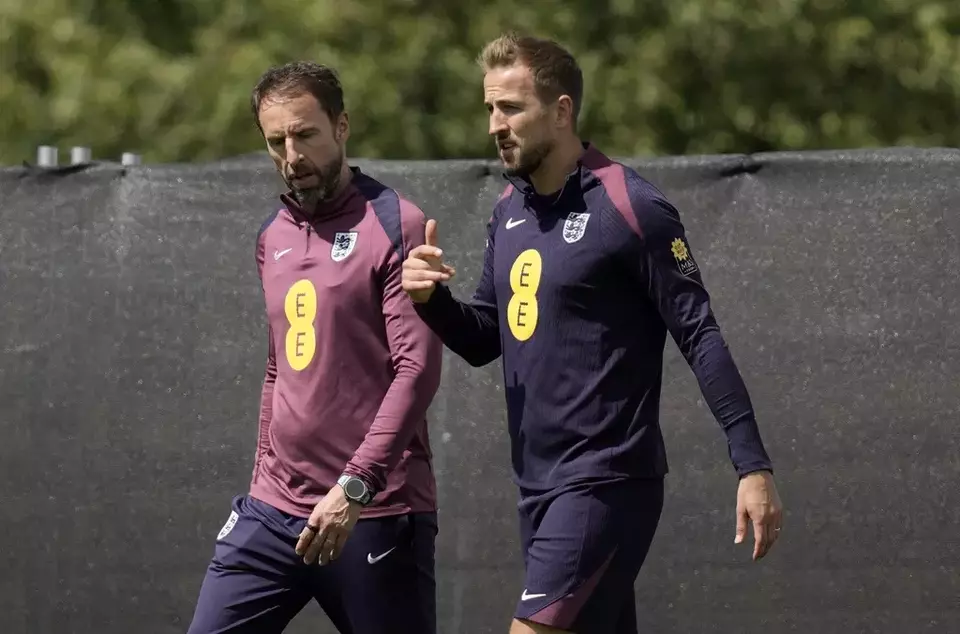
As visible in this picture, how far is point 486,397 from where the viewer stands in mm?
5430

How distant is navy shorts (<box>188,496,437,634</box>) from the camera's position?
3.85m

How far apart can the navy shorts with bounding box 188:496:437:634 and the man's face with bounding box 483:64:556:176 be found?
0.91m

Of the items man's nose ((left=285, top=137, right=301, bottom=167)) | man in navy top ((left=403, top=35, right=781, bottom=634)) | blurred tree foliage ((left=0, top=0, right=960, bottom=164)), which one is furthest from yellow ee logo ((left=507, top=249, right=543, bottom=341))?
blurred tree foliage ((left=0, top=0, right=960, bottom=164))

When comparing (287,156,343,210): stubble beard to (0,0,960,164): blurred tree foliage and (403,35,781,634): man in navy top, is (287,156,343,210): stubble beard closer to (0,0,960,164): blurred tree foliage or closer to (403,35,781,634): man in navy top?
(403,35,781,634): man in navy top

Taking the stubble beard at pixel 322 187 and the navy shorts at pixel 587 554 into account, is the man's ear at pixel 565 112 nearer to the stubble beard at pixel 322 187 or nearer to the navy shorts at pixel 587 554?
the stubble beard at pixel 322 187

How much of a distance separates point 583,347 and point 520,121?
0.56 metres

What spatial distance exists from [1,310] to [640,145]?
545 centimetres

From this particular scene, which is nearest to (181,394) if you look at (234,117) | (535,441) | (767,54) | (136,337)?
(136,337)

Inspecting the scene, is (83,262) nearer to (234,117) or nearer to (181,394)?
(181,394)

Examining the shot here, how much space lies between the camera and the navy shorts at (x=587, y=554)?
358cm

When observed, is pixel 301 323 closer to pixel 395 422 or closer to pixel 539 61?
pixel 395 422

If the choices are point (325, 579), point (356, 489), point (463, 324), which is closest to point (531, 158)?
point (463, 324)

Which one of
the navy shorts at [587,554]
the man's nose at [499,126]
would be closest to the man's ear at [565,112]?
the man's nose at [499,126]

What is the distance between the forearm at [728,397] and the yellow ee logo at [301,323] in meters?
0.95
